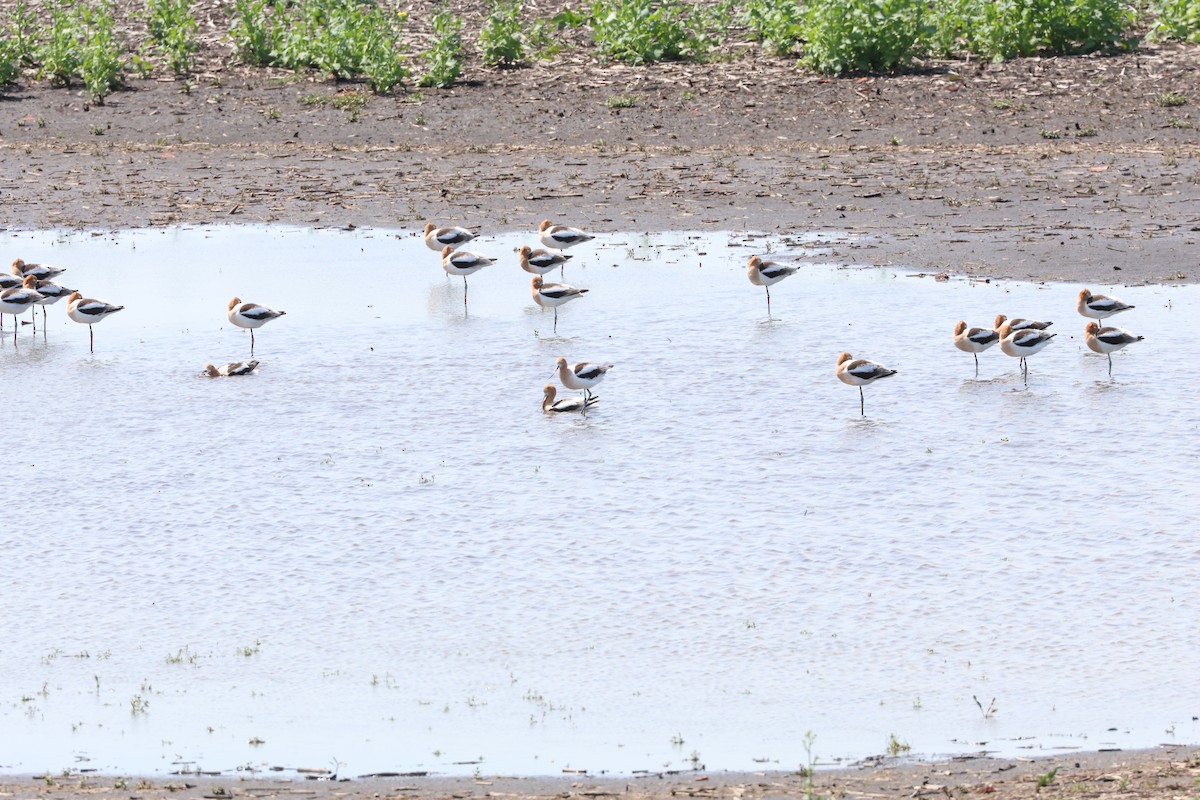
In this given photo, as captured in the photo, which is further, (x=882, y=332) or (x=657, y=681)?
(x=882, y=332)

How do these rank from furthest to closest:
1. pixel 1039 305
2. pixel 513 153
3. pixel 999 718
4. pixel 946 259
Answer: pixel 513 153, pixel 946 259, pixel 1039 305, pixel 999 718

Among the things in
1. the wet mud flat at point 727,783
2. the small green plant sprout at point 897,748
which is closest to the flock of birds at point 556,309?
the small green plant sprout at point 897,748

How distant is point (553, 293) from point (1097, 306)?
591 centimetres

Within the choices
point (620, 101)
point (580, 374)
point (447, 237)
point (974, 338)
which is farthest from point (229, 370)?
point (620, 101)

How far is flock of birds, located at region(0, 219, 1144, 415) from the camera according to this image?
54.3ft

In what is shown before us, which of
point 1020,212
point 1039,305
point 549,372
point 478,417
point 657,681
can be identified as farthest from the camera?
point 1020,212

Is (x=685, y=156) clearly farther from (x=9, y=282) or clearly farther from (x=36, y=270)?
(x=9, y=282)

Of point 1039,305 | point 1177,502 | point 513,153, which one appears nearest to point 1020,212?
point 1039,305

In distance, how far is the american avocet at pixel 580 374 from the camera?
1650cm

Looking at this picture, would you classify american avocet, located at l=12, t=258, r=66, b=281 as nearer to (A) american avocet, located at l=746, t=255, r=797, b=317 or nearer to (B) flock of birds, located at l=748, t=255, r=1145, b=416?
(A) american avocet, located at l=746, t=255, r=797, b=317

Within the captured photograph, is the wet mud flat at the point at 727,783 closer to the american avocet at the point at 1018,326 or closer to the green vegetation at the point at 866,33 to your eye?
the american avocet at the point at 1018,326

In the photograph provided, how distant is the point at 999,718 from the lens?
9.62 meters

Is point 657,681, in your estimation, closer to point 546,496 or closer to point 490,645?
point 490,645

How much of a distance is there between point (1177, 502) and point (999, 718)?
172 inches
